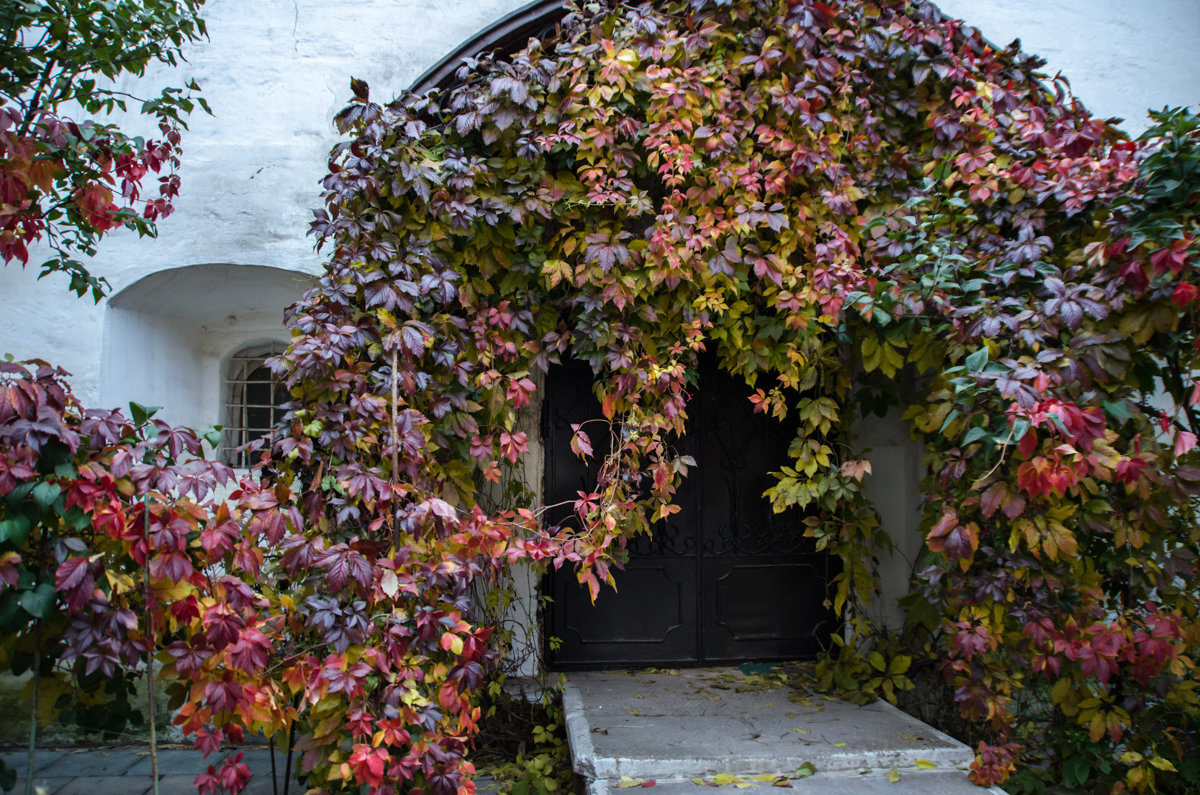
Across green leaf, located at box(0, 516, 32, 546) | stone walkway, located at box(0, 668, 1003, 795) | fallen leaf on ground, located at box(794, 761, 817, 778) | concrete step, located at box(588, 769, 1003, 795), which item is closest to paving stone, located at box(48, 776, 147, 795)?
stone walkway, located at box(0, 668, 1003, 795)

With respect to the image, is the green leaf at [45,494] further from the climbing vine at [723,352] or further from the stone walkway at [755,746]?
the stone walkway at [755,746]

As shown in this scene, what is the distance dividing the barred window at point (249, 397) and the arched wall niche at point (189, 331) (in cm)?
5

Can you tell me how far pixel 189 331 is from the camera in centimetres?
482

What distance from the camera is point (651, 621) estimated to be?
448 cm

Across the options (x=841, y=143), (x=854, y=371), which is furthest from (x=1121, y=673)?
(x=841, y=143)

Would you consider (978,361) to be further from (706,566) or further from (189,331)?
(189,331)

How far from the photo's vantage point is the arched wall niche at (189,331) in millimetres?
4215

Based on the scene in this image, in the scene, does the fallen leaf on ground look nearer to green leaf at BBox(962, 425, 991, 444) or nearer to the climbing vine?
the climbing vine

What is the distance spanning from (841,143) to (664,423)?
1.55m

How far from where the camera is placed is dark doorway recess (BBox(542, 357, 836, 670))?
444 cm

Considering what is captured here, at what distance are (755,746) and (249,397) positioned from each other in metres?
3.71

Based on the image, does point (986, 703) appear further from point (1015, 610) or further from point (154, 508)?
point (154, 508)

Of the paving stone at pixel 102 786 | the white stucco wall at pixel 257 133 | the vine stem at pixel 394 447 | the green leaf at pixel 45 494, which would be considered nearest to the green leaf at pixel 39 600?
the green leaf at pixel 45 494

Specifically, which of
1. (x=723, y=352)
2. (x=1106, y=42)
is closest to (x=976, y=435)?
(x=723, y=352)
